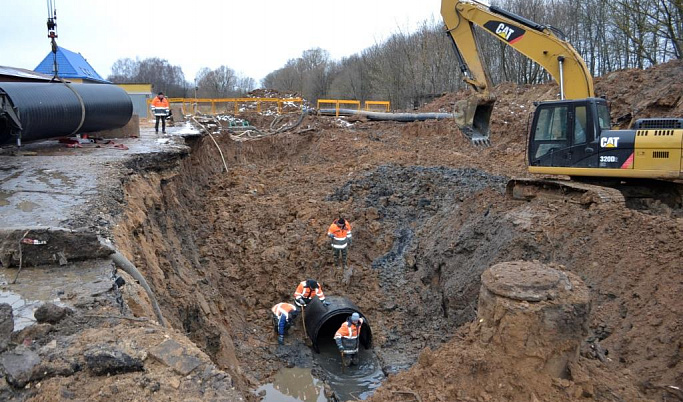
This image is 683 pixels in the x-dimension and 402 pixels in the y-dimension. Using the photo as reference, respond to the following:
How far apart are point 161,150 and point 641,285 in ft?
30.1

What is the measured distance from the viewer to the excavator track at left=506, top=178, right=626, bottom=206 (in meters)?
7.71

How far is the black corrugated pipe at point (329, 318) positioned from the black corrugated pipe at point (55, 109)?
18.6ft

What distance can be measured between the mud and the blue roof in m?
12.9

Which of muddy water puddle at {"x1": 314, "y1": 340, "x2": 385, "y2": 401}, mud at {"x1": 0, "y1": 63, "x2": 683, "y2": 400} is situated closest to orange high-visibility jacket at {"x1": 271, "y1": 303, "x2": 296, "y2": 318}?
mud at {"x1": 0, "y1": 63, "x2": 683, "y2": 400}

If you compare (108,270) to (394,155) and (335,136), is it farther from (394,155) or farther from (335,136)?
(335,136)

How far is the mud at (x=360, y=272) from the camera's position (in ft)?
11.5

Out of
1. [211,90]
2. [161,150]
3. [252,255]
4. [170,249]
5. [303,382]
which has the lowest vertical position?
[303,382]

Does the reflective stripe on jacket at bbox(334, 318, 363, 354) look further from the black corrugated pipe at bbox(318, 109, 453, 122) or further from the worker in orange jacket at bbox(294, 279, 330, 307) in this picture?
the black corrugated pipe at bbox(318, 109, 453, 122)

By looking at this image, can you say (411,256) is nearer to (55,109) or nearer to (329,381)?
(329,381)

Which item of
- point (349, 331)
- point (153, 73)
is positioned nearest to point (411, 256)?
point (349, 331)

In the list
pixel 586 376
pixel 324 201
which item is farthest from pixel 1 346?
pixel 324 201

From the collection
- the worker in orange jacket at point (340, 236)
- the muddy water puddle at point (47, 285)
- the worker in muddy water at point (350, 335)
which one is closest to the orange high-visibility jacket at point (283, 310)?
the worker in muddy water at point (350, 335)

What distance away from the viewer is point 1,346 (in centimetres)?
317

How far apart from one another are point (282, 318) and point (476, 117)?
19.5 ft
